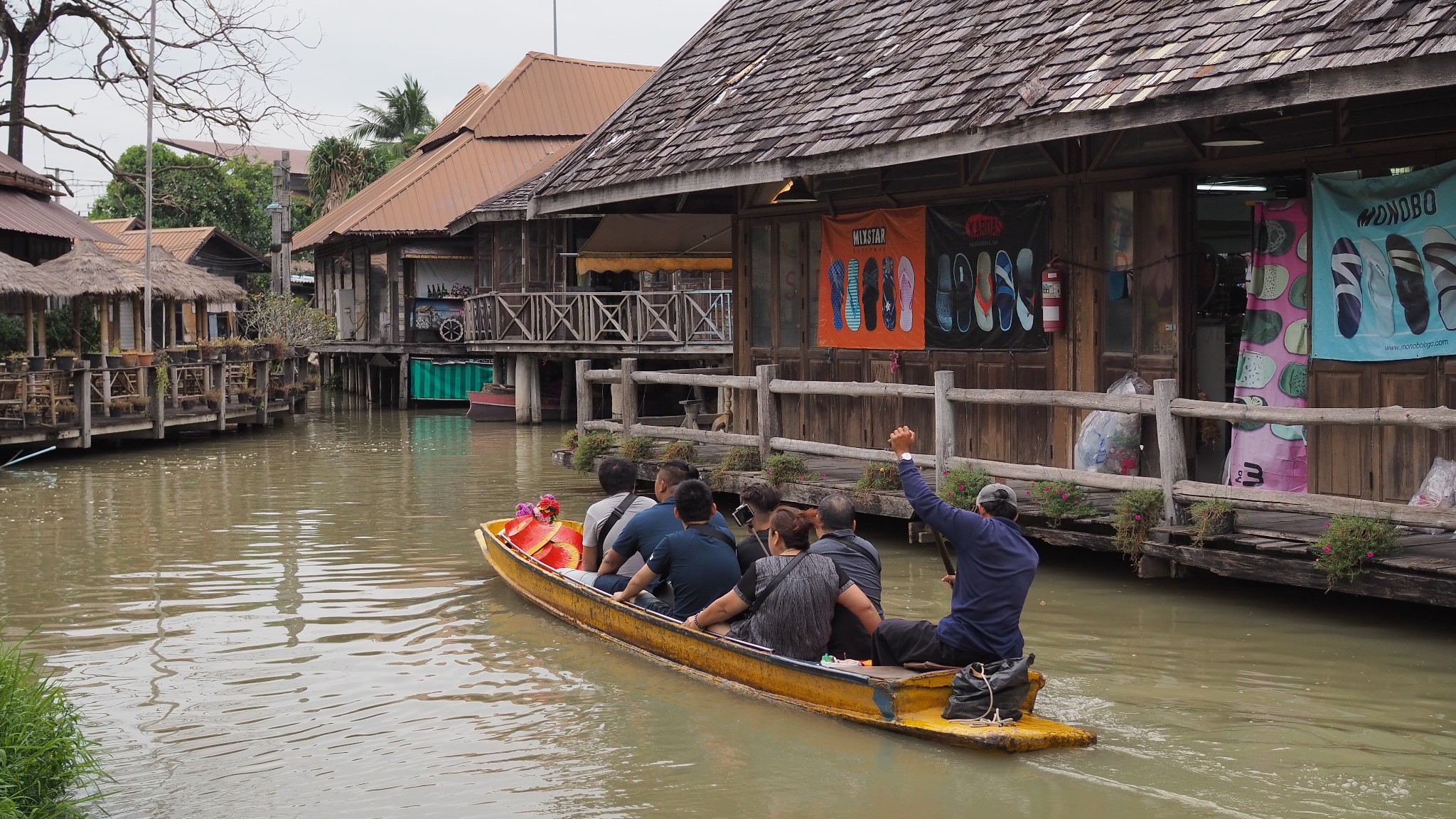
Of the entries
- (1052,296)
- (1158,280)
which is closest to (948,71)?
(1052,296)

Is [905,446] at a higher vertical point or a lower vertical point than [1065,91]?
lower

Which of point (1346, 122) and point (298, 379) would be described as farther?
point (298, 379)

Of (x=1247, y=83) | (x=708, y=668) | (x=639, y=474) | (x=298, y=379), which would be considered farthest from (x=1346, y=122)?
(x=298, y=379)

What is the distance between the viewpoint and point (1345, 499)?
30.1 ft

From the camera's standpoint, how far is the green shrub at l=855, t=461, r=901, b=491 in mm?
12672

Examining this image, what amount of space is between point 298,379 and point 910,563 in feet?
93.2

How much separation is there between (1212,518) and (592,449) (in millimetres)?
8374

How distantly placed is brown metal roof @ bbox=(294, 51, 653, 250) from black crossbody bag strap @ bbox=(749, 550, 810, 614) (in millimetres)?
29067

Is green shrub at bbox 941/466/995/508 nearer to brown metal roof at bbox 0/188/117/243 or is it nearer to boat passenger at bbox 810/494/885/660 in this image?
boat passenger at bbox 810/494/885/660

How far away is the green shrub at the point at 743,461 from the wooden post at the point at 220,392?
16.5 metres

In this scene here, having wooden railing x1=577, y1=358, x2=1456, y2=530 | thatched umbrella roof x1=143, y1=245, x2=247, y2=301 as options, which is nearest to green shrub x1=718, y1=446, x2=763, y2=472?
wooden railing x1=577, y1=358, x2=1456, y2=530

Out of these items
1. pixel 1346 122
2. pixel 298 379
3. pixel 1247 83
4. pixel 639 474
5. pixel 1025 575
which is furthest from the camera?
pixel 298 379

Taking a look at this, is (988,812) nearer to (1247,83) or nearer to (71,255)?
(1247,83)

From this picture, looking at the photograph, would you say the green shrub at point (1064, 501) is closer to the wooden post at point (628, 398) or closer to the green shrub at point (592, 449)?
the wooden post at point (628, 398)
